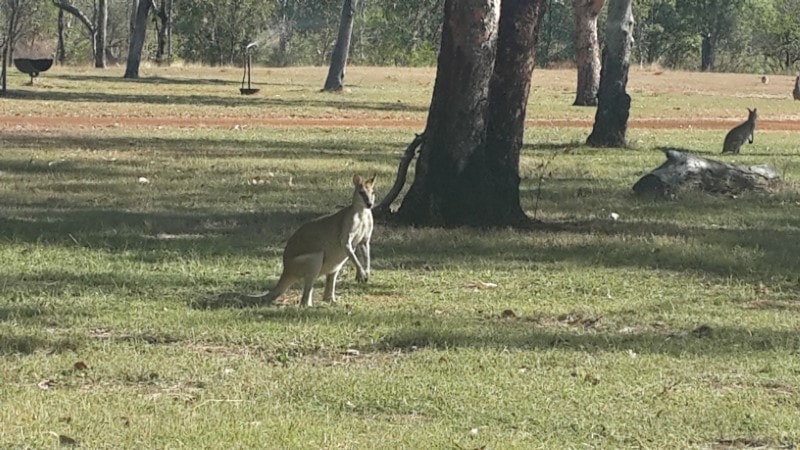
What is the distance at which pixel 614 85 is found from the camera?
2072 cm

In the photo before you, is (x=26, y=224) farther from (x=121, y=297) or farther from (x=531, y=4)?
(x=531, y=4)

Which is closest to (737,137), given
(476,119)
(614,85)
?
(614,85)

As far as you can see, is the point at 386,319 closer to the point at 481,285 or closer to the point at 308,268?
the point at 308,268

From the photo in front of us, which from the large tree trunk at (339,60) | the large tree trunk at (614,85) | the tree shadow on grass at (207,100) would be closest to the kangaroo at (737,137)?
the large tree trunk at (614,85)

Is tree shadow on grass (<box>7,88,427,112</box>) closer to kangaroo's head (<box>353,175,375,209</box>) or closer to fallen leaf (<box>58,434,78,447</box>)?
kangaroo's head (<box>353,175,375,209</box>)

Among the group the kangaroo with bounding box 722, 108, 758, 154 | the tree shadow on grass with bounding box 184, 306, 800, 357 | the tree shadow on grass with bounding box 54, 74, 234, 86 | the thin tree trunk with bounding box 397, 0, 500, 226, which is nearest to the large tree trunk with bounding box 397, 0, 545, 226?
the thin tree trunk with bounding box 397, 0, 500, 226

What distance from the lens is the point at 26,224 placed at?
464 inches

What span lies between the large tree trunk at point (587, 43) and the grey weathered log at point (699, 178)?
1586cm

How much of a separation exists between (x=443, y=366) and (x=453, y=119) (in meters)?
5.27

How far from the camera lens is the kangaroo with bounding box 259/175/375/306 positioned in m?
8.36

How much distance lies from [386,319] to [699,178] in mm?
7876

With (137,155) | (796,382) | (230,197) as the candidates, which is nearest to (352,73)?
(137,155)

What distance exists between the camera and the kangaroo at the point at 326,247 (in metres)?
8.36

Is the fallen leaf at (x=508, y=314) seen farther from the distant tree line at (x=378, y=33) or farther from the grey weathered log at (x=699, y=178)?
the distant tree line at (x=378, y=33)
